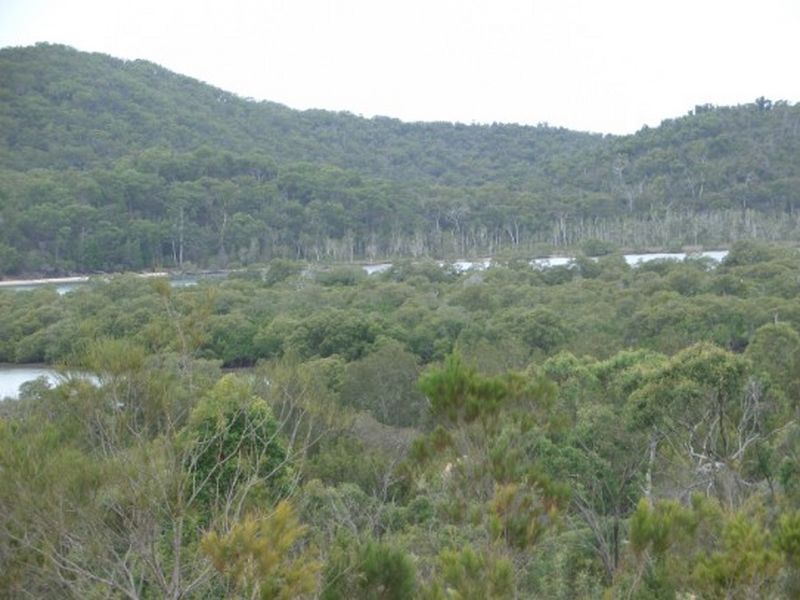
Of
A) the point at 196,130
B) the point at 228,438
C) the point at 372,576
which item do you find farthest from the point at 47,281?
the point at 372,576

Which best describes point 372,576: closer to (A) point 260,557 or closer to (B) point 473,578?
(B) point 473,578

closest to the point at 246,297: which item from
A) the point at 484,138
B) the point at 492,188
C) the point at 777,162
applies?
the point at 492,188

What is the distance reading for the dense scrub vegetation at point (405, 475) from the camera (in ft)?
18.4

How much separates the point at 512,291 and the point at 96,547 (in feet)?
121

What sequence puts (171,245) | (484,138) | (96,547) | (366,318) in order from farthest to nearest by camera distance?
(484,138)
(171,245)
(366,318)
(96,547)

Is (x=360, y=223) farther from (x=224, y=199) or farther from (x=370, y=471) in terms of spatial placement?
(x=370, y=471)

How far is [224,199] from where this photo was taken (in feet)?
280

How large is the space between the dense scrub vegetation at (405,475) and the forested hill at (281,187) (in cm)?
5516

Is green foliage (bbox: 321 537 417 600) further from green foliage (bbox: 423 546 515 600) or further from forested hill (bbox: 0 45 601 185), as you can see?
forested hill (bbox: 0 45 601 185)

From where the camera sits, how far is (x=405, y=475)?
13.1 meters

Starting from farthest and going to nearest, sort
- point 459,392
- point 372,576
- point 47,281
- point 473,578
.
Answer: point 47,281
point 459,392
point 372,576
point 473,578

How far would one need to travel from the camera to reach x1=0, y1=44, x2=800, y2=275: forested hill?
77625 mm

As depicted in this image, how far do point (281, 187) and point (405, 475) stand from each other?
82.1m

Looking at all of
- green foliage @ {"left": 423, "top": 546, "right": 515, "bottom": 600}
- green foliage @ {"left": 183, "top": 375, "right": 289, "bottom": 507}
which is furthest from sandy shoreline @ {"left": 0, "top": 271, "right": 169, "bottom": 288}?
green foliage @ {"left": 423, "top": 546, "right": 515, "bottom": 600}
